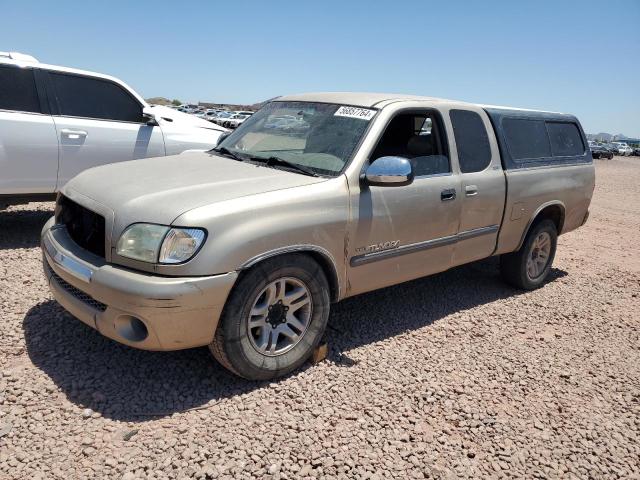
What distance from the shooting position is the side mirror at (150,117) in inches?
250

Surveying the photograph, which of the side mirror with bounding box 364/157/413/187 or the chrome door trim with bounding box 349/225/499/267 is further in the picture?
the chrome door trim with bounding box 349/225/499/267

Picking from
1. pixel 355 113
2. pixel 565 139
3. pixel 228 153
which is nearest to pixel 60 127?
pixel 228 153

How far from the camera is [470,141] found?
4492mm

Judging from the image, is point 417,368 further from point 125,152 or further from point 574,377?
point 125,152

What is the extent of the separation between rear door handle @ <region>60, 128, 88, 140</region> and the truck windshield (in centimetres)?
222

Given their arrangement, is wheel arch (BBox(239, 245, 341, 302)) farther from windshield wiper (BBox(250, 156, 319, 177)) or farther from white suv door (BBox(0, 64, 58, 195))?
white suv door (BBox(0, 64, 58, 195))

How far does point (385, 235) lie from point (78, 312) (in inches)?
80.0

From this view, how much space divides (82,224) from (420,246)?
239 centimetres

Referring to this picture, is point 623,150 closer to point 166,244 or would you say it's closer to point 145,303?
point 166,244

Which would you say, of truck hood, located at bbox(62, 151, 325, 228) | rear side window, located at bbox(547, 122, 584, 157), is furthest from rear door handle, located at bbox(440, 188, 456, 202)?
rear side window, located at bbox(547, 122, 584, 157)

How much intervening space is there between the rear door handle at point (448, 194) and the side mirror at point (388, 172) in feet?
2.27

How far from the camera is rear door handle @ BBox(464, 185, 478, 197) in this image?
4312 mm

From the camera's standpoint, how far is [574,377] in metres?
3.79

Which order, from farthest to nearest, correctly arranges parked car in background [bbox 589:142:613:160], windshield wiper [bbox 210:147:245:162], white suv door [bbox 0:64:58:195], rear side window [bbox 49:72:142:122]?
parked car in background [bbox 589:142:613:160], rear side window [bbox 49:72:142:122], white suv door [bbox 0:64:58:195], windshield wiper [bbox 210:147:245:162]
